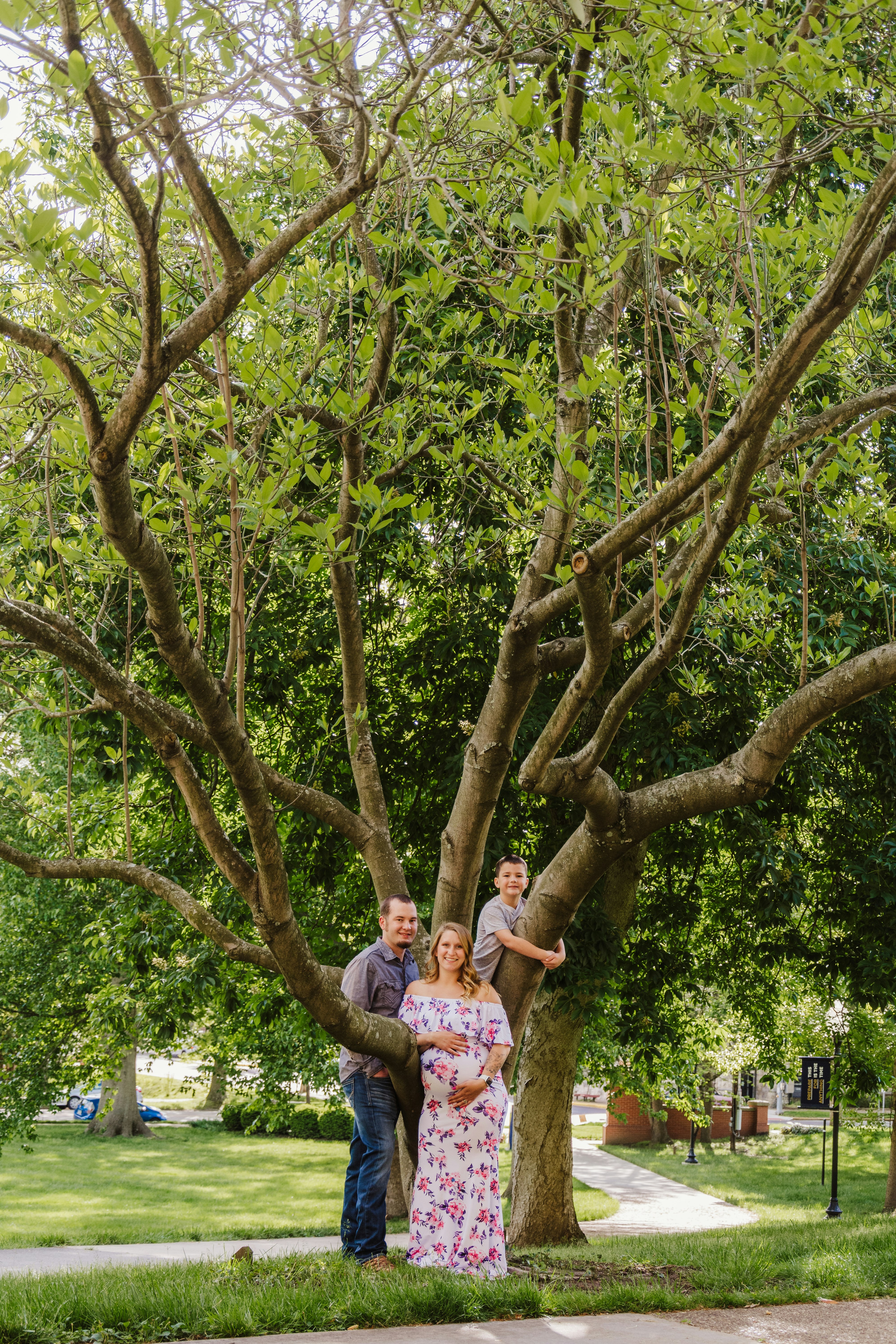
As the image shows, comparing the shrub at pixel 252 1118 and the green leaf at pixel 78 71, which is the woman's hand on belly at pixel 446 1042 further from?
the shrub at pixel 252 1118

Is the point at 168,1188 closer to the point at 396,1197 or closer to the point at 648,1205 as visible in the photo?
the point at 396,1197

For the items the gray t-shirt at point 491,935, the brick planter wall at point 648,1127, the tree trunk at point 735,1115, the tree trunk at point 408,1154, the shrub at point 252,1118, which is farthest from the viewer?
the brick planter wall at point 648,1127

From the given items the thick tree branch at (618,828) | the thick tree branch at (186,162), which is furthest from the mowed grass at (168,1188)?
the thick tree branch at (186,162)

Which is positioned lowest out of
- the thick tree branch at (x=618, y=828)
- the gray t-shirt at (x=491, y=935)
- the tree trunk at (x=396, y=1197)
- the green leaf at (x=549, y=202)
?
the tree trunk at (x=396, y=1197)

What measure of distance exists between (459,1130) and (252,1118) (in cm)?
2452

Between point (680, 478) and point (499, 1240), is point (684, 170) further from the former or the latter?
point (499, 1240)

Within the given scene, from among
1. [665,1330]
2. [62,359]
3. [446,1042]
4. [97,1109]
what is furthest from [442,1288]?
[97,1109]

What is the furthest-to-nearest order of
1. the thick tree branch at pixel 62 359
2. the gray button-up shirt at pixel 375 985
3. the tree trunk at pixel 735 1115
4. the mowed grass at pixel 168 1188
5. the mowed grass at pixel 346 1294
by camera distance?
the tree trunk at pixel 735 1115 → the mowed grass at pixel 168 1188 → the gray button-up shirt at pixel 375 985 → the mowed grass at pixel 346 1294 → the thick tree branch at pixel 62 359

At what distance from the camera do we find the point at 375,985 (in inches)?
236

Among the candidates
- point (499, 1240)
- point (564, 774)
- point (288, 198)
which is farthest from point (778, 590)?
point (499, 1240)

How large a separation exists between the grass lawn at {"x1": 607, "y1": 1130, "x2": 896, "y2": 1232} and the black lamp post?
0.35 meters

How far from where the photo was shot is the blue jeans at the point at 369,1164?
560 centimetres

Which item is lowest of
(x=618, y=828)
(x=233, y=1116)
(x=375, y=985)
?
(x=233, y=1116)

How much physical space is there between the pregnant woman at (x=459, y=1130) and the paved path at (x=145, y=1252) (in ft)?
7.42
